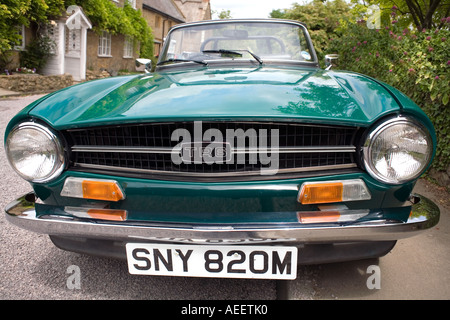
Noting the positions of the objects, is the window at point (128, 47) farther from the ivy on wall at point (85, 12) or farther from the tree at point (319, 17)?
the tree at point (319, 17)

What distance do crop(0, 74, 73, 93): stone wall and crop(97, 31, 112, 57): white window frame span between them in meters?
6.82

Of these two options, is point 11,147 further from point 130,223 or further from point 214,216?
point 214,216

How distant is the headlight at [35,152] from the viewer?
168 cm

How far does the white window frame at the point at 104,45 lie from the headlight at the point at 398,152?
21.4 m

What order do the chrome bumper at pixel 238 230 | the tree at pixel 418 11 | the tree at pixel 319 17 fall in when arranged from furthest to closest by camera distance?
1. the tree at pixel 319 17
2. the tree at pixel 418 11
3. the chrome bumper at pixel 238 230

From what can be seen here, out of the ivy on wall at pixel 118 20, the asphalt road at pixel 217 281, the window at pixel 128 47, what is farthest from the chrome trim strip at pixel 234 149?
the window at pixel 128 47

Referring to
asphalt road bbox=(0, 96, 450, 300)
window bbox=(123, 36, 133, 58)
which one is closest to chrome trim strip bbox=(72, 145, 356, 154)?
asphalt road bbox=(0, 96, 450, 300)

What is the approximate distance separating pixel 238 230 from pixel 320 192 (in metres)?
0.37

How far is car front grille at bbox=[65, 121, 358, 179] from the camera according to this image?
163 centimetres

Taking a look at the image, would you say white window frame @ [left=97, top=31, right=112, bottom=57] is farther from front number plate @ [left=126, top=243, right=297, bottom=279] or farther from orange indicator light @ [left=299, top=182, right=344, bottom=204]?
orange indicator light @ [left=299, top=182, right=344, bottom=204]

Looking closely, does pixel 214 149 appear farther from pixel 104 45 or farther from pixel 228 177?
pixel 104 45

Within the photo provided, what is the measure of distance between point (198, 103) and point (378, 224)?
901 millimetres

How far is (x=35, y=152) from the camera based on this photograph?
1.70 m

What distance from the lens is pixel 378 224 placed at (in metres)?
1.57
